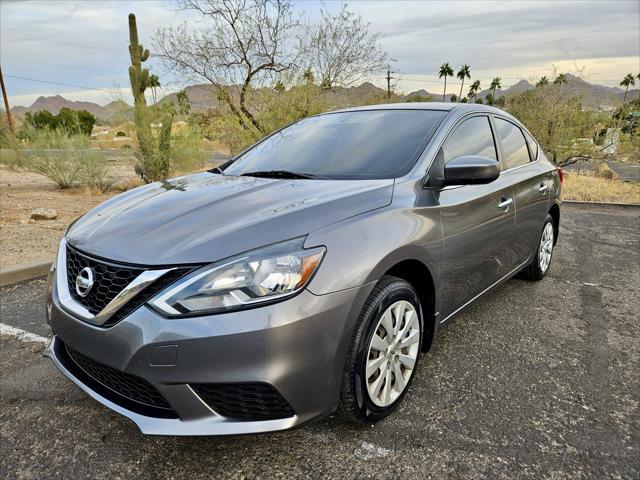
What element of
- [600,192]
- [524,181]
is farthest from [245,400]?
[600,192]

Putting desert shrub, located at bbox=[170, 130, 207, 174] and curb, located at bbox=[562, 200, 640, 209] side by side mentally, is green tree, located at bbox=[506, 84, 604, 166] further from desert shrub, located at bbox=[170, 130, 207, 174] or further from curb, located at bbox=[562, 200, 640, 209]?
desert shrub, located at bbox=[170, 130, 207, 174]

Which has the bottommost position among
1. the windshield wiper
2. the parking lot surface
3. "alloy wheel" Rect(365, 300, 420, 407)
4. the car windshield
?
the parking lot surface

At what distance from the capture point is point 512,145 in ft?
12.6

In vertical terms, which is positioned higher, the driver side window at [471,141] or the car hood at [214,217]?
the driver side window at [471,141]

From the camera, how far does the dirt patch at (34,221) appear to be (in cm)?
554

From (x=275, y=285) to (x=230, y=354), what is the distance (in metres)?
0.30

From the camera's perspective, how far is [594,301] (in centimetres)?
414

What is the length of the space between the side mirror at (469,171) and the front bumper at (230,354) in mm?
1004

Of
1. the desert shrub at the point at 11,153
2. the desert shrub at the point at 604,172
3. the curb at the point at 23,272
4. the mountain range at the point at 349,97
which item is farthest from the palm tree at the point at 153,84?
the desert shrub at the point at 604,172

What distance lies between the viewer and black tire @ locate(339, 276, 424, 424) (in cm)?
205

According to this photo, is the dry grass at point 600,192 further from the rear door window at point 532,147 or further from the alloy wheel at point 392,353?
the alloy wheel at point 392,353

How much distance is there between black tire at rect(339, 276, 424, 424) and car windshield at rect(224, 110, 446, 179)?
2.28 ft

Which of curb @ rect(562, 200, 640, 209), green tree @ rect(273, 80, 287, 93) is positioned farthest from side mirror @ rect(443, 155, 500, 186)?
green tree @ rect(273, 80, 287, 93)

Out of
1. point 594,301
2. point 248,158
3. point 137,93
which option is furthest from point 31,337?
point 137,93
